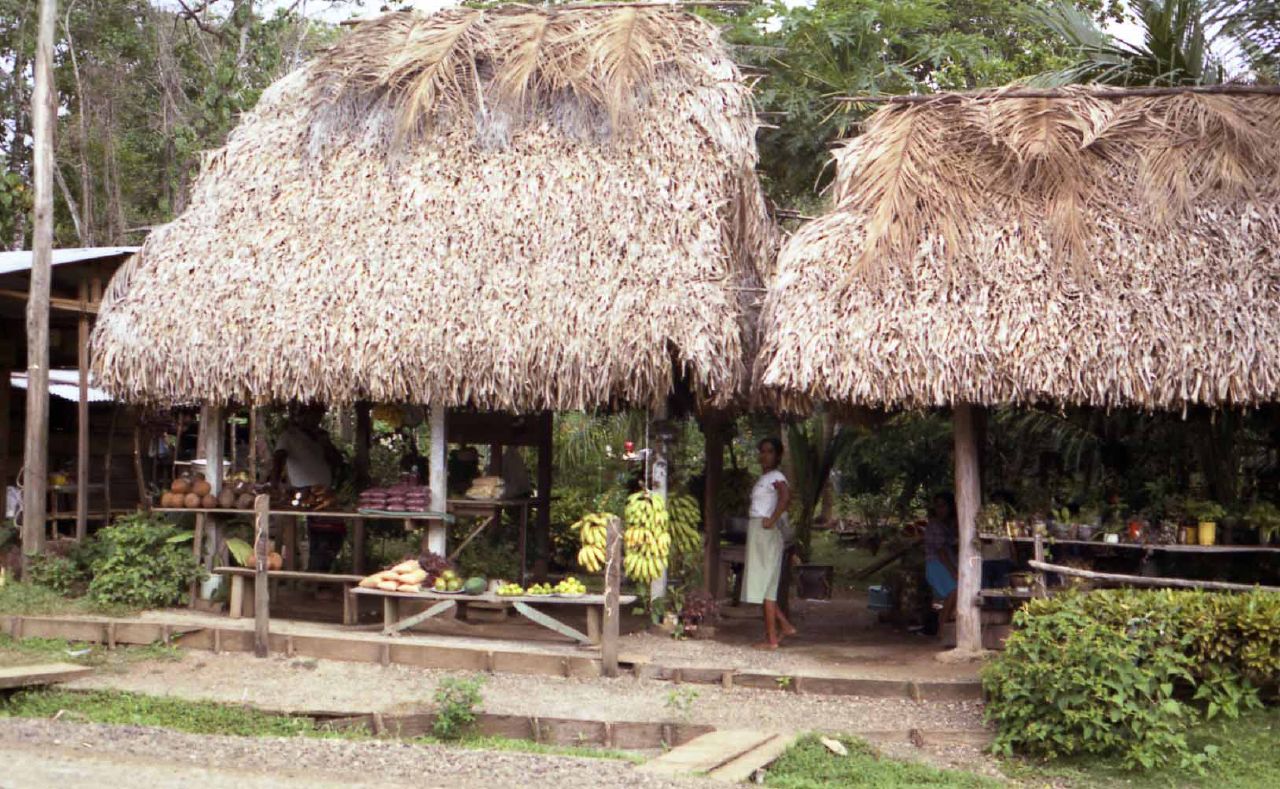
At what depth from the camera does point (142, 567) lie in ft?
37.2

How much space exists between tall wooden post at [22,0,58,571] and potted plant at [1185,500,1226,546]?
9.84m

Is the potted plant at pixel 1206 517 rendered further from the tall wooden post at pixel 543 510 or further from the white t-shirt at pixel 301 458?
the white t-shirt at pixel 301 458

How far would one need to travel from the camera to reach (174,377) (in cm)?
1089

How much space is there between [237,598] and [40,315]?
3122mm

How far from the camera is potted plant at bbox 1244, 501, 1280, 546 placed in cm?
985

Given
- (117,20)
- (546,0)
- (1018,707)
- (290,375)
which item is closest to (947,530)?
(1018,707)

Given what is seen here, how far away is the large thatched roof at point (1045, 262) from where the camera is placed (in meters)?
9.34

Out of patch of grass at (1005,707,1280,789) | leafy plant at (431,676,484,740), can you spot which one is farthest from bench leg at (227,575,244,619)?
patch of grass at (1005,707,1280,789)

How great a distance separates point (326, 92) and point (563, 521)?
5700mm

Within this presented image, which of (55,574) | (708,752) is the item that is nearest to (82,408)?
(55,574)

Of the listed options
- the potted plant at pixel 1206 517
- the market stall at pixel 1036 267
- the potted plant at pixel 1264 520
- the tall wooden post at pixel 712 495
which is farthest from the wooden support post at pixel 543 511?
the potted plant at pixel 1264 520

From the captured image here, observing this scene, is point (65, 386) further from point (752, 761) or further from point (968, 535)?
Answer: point (752, 761)

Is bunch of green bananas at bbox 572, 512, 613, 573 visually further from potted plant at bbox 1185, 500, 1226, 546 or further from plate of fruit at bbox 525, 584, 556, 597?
potted plant at bbox 1185, 500, 1226, 546

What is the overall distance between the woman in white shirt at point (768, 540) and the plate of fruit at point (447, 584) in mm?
2398
